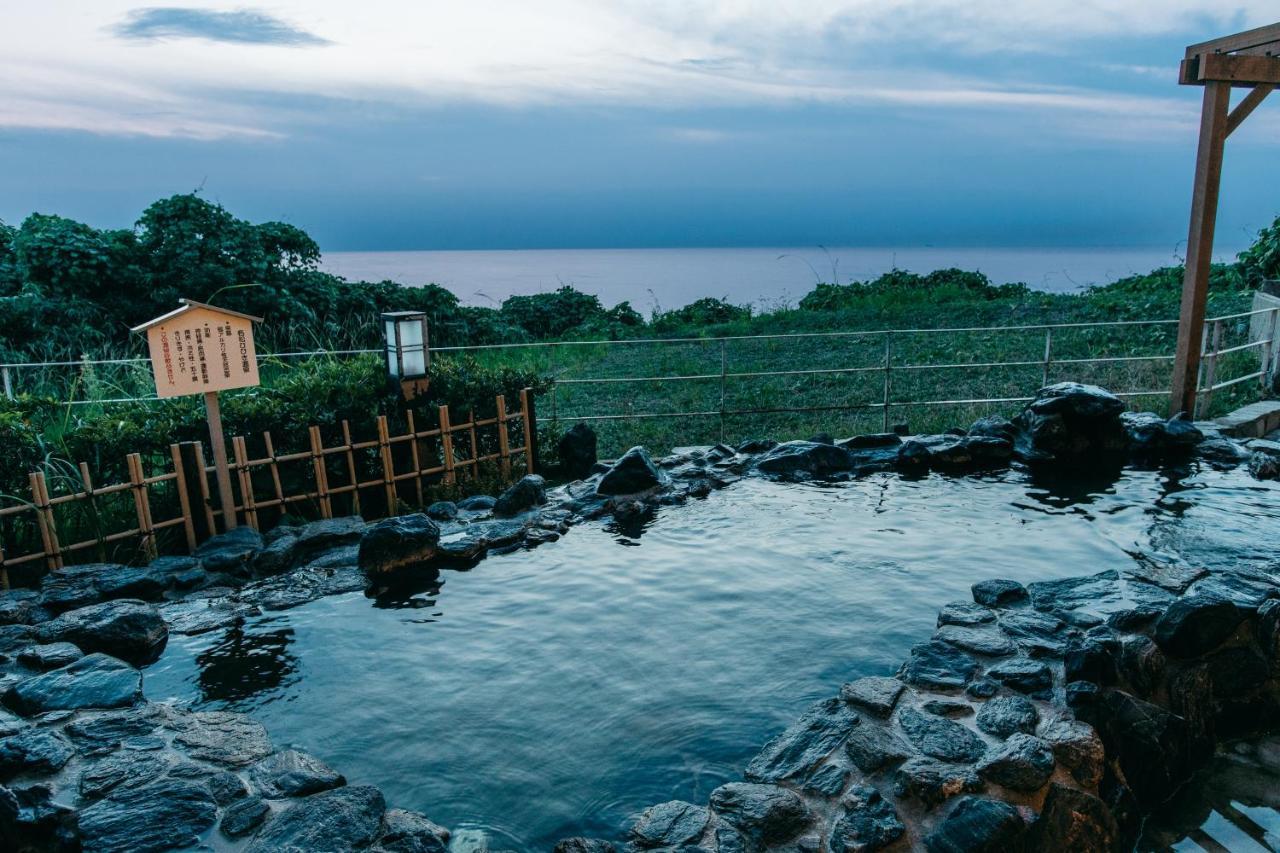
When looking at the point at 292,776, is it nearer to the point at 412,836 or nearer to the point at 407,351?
the point at 412,836

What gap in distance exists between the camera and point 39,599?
5.48m

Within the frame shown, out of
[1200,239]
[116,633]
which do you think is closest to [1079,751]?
[116,633]

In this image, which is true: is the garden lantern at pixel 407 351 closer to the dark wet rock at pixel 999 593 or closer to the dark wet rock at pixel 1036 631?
the dark wet rock at pixel 999 593

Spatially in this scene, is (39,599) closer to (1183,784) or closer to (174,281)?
(1183,784)

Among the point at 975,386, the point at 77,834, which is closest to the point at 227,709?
the point at 77,834

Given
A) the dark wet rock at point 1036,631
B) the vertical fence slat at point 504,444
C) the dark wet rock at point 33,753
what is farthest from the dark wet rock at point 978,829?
the vertical fence slat at point 504,444

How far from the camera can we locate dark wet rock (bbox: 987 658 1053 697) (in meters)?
4.30

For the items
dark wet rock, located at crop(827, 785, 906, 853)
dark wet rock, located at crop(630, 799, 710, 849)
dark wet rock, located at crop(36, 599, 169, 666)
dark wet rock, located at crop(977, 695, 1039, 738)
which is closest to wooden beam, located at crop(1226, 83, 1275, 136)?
dark wet rock, located at crop(977, 695, 1039, 738)

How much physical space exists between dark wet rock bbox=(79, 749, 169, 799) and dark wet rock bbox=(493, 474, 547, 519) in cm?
353

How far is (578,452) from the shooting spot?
863 cm

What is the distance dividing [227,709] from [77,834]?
984 millimetres

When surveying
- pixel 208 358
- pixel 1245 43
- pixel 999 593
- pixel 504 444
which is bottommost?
pixel 999 593

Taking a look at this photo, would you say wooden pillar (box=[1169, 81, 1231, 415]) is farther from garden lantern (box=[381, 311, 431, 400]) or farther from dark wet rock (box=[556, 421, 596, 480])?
garden lantern (box=[381, 311, 431, 400])

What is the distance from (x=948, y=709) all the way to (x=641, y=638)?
1.74 meters
